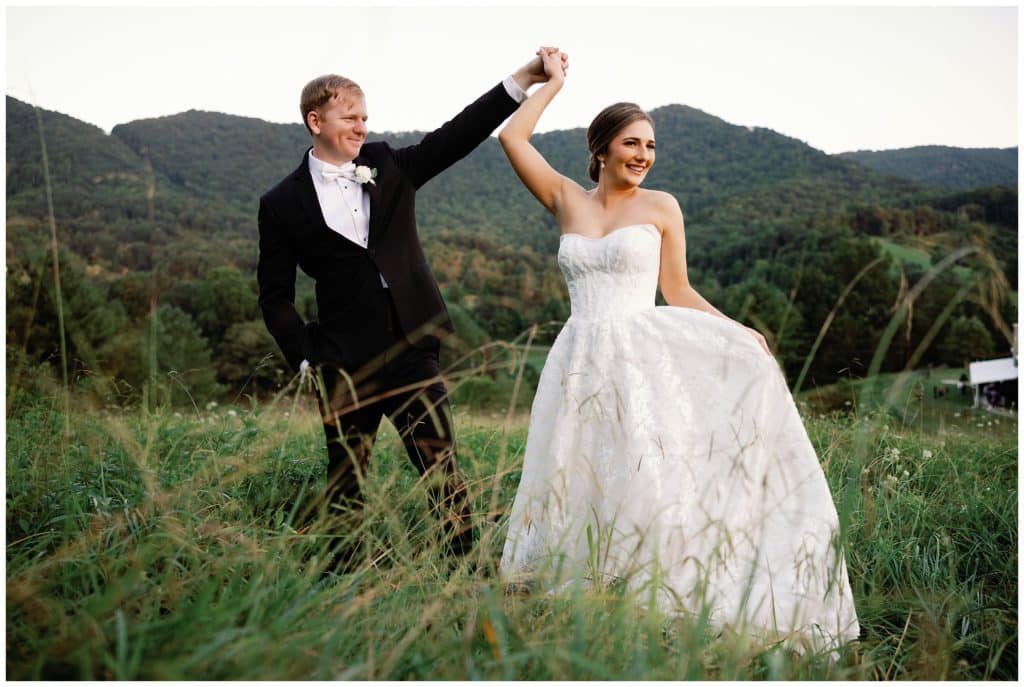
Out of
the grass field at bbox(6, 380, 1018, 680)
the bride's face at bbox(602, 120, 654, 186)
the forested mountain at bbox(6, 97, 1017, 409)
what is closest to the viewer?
the grass field at bbox(6, 380, 1018, 680)

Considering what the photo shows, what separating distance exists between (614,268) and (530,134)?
31.2 inches

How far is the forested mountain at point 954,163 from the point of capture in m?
20.8

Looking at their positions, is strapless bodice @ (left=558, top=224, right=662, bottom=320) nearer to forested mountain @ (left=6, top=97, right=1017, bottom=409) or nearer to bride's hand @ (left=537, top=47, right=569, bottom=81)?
bride's hand @ (left=537, top=47, right=569, bottom=81)

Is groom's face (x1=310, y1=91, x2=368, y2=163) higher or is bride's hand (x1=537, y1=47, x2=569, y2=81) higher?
bride's hand (x1=537, y1=47, x2=569, y2=81)

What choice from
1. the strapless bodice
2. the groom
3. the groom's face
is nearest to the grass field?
the groom

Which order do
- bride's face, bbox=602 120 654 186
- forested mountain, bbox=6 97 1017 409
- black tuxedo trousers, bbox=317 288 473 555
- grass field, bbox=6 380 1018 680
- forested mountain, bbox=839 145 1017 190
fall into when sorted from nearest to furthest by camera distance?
grass field, bbox=6 380 1018 680
black tuxedo trousers, bbox=317 288 473 555
bride's face, bbox=602 120 654 186
forested mountain, bbox=6 97 1017 409
forested mountain, bbox=839 145 1017 190

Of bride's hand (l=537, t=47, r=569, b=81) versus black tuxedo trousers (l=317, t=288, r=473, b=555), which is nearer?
black tuxedo trousers (l=317, t=288, r=473, b=555)

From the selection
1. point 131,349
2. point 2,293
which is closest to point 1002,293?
point 2,293

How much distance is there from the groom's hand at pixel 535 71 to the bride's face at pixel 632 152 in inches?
16.6

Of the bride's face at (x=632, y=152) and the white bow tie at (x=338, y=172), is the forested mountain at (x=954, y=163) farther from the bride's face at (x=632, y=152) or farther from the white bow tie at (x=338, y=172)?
the white bow tie at (x=338, y=172)

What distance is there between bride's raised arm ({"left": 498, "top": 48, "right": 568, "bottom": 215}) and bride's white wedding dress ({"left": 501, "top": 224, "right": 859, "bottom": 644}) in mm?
344

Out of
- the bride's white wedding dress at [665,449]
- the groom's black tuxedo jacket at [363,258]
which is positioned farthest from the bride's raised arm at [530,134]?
the bride's white wedding dress at [665,449]

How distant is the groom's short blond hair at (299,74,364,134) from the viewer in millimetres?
3373

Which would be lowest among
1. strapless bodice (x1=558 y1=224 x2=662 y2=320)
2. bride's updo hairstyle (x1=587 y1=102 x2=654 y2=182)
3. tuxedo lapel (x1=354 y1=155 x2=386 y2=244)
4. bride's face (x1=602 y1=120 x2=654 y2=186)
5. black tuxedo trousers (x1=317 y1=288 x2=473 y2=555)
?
black tuxedo trousers (x1=317 y1=288 x2=473 y2=555)
